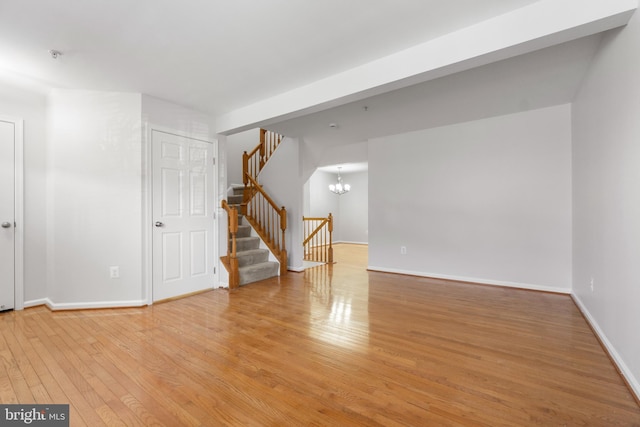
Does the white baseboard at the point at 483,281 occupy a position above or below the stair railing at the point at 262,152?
below

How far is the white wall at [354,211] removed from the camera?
983 cm

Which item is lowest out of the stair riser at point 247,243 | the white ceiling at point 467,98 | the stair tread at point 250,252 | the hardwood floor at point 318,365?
the hardwood floor at point 318,365

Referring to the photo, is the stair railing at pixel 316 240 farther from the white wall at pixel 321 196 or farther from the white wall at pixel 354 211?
the white wall at pixel 354 211

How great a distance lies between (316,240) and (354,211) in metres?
2.12

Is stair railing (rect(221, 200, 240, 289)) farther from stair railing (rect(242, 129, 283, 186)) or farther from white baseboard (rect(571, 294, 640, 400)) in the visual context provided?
white baseboard (rect(571, 294, 640, 400))

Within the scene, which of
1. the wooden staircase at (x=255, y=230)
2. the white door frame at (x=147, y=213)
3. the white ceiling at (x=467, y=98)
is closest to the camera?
the white ceiling at (x=467, y=98)

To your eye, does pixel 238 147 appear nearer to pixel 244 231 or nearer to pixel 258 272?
pixel 244 231

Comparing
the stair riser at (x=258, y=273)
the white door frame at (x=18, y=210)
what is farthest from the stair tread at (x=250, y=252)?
the white door frame at (x=18, y=210)

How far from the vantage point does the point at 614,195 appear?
7.06ft

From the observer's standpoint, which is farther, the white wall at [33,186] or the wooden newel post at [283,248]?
the wooden newel post at [283,248]

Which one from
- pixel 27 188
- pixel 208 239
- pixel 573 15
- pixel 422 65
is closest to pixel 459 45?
pixel 422 65

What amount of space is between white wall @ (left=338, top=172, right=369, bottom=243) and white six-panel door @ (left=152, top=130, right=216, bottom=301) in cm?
637

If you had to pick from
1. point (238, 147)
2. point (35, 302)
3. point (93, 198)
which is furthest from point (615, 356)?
point (238, 147)

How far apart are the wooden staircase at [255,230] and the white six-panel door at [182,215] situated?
0.32 m
